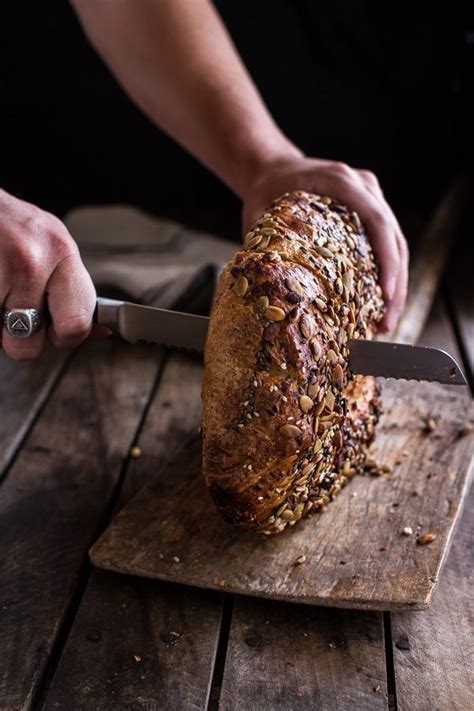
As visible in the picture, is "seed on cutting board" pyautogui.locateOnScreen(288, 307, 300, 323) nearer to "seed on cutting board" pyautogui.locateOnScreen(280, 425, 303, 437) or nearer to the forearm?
"seed on cutting board" pyautogui.locateOnScreen(280, 425, 303, 437)

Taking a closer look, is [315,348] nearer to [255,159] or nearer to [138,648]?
[138,648]

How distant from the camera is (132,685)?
3.91 ft

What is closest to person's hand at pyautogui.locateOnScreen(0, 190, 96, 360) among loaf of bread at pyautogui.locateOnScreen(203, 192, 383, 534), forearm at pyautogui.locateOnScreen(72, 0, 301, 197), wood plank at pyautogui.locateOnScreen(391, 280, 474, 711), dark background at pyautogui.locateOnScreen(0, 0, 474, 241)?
loaf of bread at pyautogui.locateOnScreen(203, 192, 383, 534)

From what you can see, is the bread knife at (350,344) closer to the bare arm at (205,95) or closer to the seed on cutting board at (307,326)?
the seed on cutting board at (307,326)

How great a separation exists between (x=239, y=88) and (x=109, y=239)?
1.06m

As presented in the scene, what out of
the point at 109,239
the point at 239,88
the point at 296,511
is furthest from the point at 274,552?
the point at 109,239

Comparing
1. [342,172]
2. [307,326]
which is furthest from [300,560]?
[342,172]

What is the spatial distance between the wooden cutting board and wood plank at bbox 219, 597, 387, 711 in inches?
1.6

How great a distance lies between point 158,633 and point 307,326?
1.75ft

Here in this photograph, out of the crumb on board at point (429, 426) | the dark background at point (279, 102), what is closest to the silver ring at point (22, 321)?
the crumb on board at point (429, 426)

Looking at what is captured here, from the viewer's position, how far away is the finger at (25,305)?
1373 millimetres

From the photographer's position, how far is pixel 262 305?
1.25m

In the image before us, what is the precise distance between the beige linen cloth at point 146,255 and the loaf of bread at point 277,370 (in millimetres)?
961

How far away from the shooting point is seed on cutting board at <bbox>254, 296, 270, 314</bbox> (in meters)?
1.25
